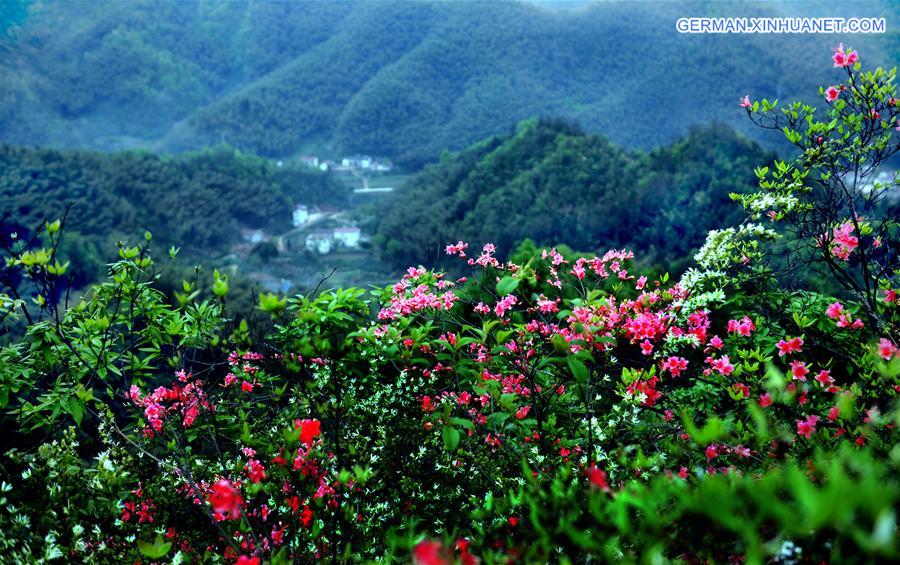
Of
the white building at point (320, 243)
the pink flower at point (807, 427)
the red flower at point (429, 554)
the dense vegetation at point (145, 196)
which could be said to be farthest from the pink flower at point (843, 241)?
the white building at point (320, 243)

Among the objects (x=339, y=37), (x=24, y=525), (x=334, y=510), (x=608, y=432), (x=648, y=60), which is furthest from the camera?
(x=339, y=37)

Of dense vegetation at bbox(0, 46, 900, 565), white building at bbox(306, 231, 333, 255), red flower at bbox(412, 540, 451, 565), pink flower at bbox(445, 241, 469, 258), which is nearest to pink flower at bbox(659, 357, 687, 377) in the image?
dense vegetation at bbox(0, 46, 900, 565)

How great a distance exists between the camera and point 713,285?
2.65 metres

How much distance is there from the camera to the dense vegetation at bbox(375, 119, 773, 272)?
75.4ft

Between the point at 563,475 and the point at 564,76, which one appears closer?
the point at 563,475

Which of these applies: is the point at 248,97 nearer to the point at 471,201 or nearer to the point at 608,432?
the point at 471,201

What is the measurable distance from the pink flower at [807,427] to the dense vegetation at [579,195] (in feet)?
58.5

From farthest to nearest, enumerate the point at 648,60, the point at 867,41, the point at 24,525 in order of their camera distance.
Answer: the point at 648,60
the point at 867,41
the point at 24,525

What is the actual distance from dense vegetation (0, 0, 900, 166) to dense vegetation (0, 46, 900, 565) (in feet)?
190

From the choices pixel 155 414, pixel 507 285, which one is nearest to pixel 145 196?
pixel 155 414

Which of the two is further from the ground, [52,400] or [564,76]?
[564,76]

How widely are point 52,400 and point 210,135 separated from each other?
73.1 meters

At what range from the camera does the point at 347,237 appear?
41281mm

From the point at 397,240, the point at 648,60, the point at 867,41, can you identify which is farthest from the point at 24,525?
the point at 867,41
